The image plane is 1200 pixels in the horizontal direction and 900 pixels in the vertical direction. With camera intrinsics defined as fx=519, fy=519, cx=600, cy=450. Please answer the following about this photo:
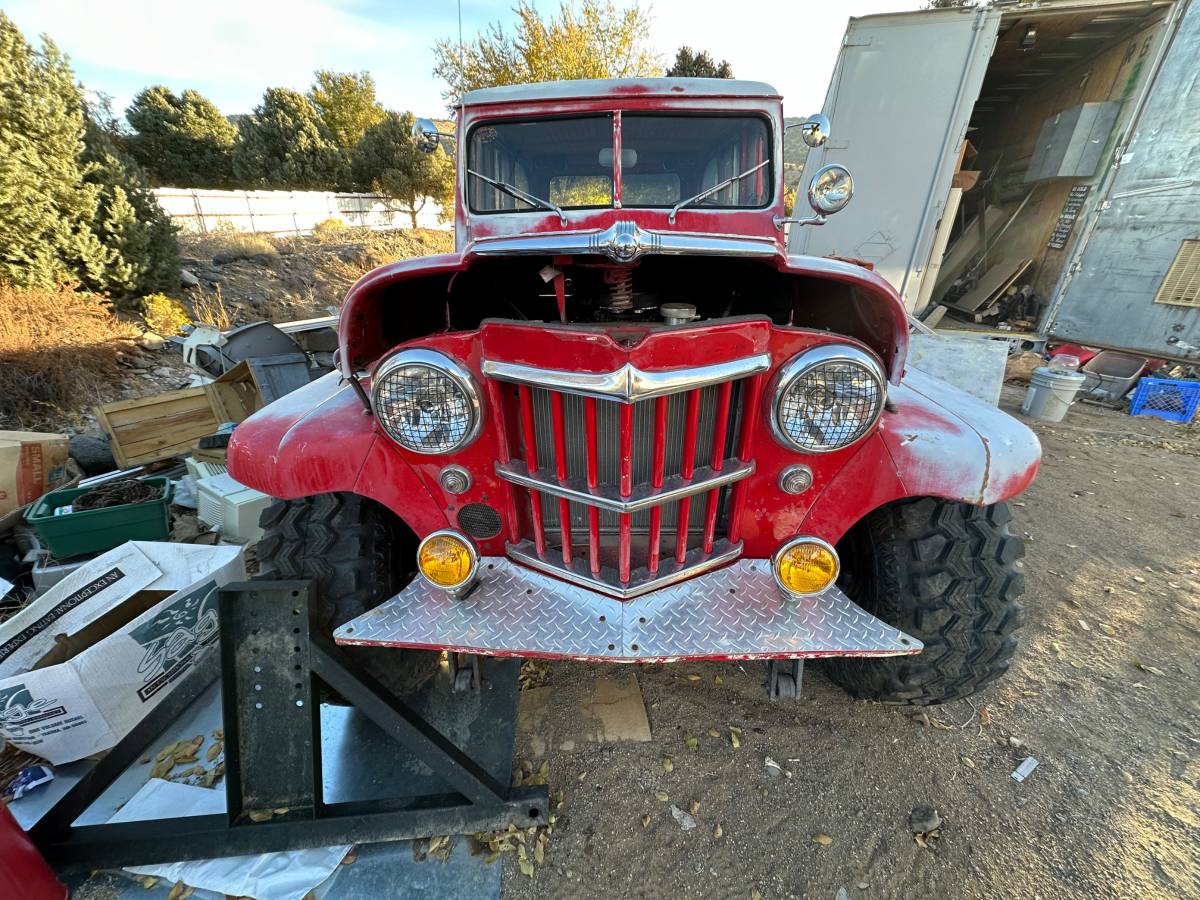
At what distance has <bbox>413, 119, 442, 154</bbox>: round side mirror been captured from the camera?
269 cm

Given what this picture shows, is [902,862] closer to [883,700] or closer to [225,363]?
[883,700]

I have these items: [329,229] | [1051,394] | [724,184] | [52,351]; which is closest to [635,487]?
A: [724,184]

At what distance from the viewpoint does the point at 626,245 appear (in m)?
1.47

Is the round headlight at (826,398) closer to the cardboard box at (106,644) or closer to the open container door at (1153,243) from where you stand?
the cardboard box at (106,644)

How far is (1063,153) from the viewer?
6.59 meters

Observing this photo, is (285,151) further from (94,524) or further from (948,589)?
(948,589)

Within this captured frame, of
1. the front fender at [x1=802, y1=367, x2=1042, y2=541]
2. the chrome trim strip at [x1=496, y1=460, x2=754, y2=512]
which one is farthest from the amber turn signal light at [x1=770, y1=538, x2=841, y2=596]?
the chrome trim strip at [x1=496, y1=460, x2=754, y2=512]

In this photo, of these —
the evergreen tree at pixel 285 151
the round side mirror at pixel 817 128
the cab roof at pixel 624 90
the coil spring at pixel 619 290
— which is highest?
the evergreen tree at pixel 285 151

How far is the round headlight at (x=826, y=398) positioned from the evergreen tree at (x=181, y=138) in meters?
27.7

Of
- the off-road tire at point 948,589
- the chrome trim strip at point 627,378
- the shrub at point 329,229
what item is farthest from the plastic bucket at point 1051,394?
the shrub at point 329,229

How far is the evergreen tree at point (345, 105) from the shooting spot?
22.4 meters

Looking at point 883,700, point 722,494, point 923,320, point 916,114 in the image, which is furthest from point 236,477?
point 923,320

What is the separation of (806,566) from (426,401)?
4.26 feet

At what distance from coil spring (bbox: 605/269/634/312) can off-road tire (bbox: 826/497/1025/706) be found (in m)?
1.26
